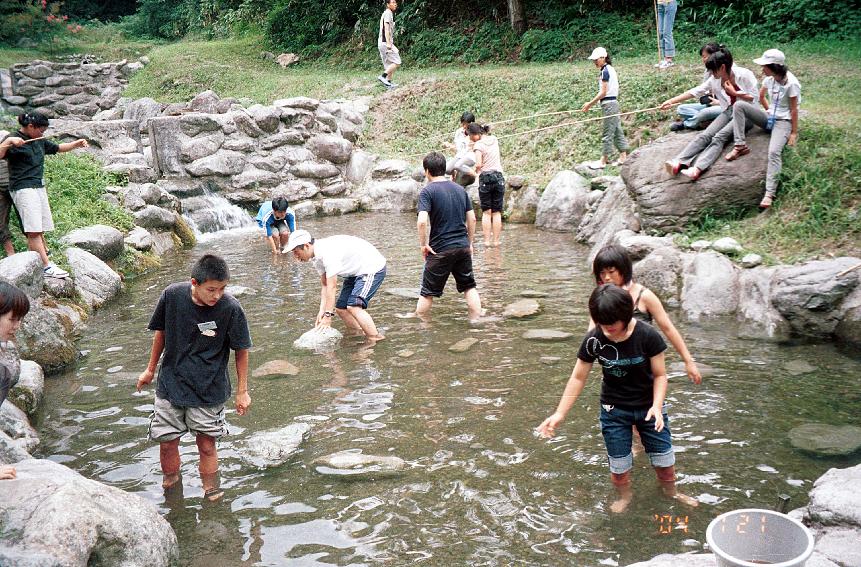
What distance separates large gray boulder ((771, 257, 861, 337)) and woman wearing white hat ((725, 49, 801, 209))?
6.04 ft

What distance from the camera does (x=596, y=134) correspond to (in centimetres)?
1467

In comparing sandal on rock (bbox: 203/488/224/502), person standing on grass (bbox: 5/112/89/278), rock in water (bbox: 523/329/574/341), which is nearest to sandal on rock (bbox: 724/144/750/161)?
rock in water (bbox: 523/329/574/341)

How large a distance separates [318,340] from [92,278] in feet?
12.4

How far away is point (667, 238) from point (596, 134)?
5.93m

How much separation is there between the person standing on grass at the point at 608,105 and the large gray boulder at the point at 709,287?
502 centimetres

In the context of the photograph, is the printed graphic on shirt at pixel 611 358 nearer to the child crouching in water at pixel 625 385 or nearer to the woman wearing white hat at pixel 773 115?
the child crouching in water at pixel 625 385

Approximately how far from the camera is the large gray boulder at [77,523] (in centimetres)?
345

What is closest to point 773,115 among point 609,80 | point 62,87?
point 609,80

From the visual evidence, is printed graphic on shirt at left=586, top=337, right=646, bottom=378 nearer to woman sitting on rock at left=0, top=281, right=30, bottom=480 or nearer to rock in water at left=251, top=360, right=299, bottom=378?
woman sitting on rock at left=0, top=281, right=30, bottom=480

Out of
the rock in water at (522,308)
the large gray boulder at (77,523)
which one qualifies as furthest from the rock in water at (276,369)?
the large gray boulder at (77,523)

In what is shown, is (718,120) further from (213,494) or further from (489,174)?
(213,494)

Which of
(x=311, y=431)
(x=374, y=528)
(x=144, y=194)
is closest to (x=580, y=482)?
(x=374, y=528)

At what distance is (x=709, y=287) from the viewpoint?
802 centimetres

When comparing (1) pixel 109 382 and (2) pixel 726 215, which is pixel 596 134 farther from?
(1) pixel 109 382
